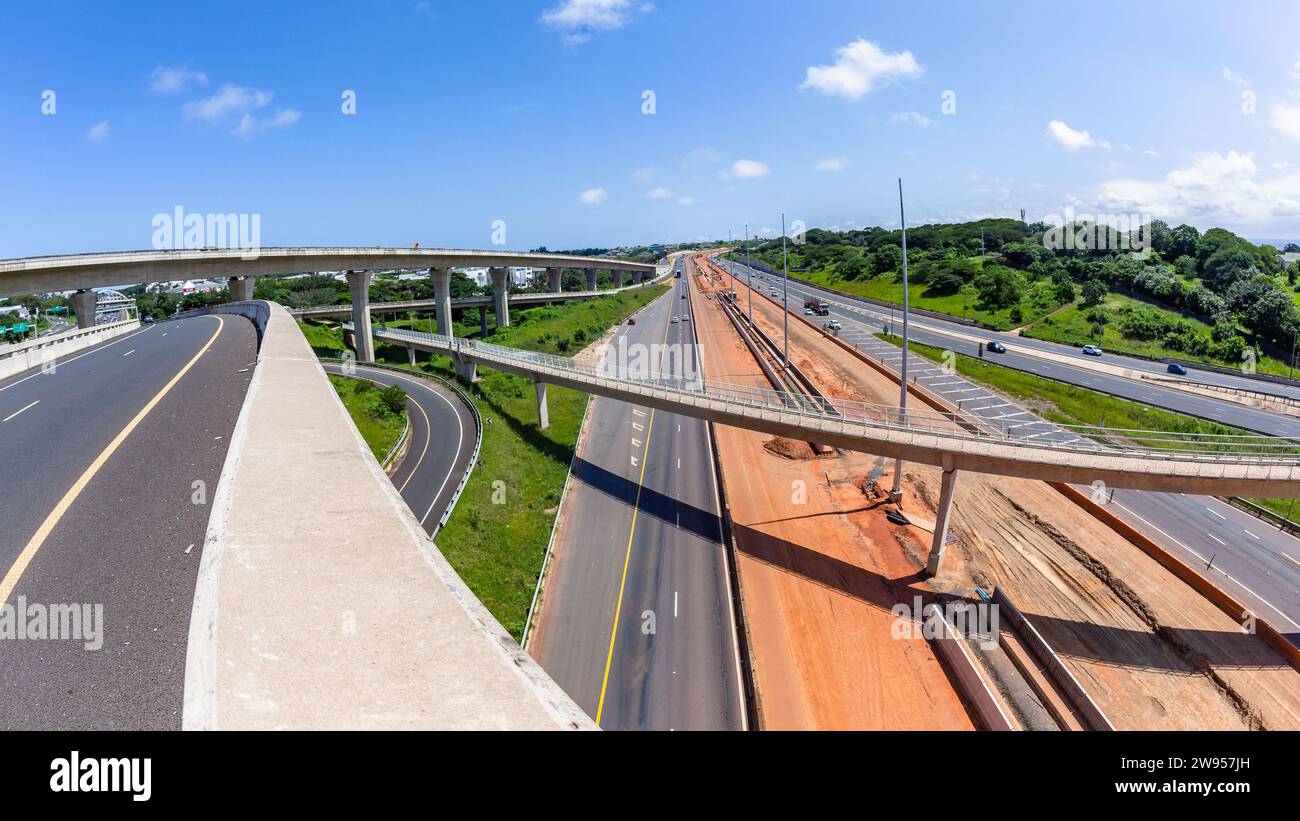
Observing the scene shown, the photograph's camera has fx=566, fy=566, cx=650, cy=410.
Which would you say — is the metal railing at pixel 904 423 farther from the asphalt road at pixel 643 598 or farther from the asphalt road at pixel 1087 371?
the asphalt road at pixel 643 598

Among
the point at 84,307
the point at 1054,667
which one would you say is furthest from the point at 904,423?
the point at 84,307

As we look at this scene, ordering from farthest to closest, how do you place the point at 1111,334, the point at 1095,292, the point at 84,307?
the point at 1095,292
the point at 1111,334
the point at 84,307

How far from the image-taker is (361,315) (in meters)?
53.9

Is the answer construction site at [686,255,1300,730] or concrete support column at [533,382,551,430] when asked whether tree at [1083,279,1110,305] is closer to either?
construction site at [686,255,1300,730]

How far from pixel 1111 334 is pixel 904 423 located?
49.3 metres

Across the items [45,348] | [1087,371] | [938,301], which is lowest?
[1087,371]

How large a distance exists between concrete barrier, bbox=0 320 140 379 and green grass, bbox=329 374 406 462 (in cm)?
1056

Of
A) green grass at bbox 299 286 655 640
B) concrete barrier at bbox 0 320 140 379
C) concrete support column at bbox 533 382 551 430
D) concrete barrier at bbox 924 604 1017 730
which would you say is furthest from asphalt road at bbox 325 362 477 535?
concrete barrier at bbox 924 604 1017 730

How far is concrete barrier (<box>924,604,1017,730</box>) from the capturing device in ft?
51.9

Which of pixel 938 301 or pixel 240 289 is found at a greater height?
pixel 938 301

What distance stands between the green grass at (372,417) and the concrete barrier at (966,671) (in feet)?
79.6

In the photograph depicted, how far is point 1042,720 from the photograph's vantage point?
15.8 metres

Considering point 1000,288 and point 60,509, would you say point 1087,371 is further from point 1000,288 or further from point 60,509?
point 60,509
